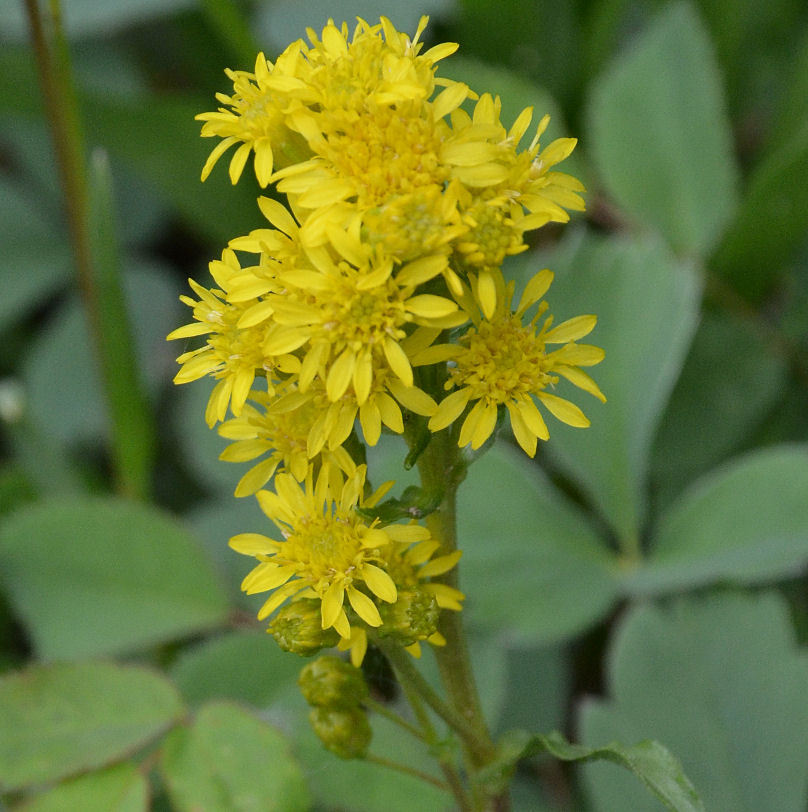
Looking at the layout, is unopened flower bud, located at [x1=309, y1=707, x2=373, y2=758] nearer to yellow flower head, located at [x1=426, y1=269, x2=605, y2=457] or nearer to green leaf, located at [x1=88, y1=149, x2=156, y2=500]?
yellow flower head, located at [x1=426, y1=269, x2=605, y2=457]

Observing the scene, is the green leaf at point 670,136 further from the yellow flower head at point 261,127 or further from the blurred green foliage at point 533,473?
the yellow flower head at point 261,127

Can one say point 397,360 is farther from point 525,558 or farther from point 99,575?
point 99,575

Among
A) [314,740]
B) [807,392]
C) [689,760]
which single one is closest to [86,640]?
[314,740]

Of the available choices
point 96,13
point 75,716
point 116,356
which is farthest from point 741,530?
point 96,13

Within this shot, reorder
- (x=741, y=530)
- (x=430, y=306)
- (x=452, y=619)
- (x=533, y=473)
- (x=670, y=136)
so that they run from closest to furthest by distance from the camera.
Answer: (x=430, y=306)
(x=452, y=619)
(x=741, y=530)
(x=533, y=473)
(x=670, y=136)

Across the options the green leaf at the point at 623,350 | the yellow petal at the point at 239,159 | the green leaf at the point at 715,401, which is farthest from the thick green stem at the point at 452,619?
the green leaf at the point at 715,401

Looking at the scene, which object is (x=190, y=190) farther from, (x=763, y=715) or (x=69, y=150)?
(x=763, y=715)
